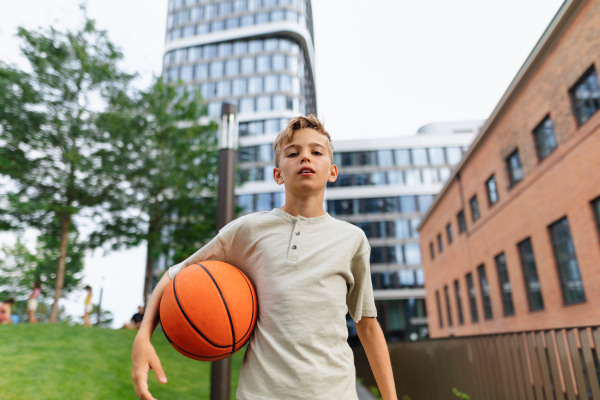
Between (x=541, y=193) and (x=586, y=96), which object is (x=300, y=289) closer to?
(x=586, y=96)

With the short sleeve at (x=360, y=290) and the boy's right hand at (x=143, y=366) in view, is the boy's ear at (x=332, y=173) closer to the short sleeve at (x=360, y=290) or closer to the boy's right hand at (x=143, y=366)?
the short sleeve at (x=360, y=290)

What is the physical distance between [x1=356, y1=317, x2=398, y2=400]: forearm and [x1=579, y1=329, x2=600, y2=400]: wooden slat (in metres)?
3.72

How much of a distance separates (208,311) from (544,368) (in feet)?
16.3

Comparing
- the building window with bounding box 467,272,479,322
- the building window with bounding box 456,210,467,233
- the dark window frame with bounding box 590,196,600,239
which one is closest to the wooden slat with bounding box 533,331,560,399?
the dark window frame with bounding box 590,196,600,239

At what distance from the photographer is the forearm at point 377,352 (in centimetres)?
207

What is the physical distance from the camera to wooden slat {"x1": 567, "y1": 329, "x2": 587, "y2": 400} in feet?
15.5

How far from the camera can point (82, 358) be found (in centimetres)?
979

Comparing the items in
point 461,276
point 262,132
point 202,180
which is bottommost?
point 461,276

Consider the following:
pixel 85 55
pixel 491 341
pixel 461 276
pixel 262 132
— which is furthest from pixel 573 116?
pixel 262 132

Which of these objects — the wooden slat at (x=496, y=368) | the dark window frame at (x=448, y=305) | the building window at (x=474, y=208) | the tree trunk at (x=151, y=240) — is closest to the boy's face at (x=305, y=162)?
the wooden slat at (x=496, y=368)

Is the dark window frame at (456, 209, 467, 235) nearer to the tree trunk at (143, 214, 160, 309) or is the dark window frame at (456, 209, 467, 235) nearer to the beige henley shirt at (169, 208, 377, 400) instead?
the tree trunk at (143, 214, 160, 309)

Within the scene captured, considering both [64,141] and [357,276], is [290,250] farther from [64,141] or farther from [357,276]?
[64,141]

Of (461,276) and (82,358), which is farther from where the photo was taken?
(461,276)

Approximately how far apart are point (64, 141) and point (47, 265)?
15.4 meters
